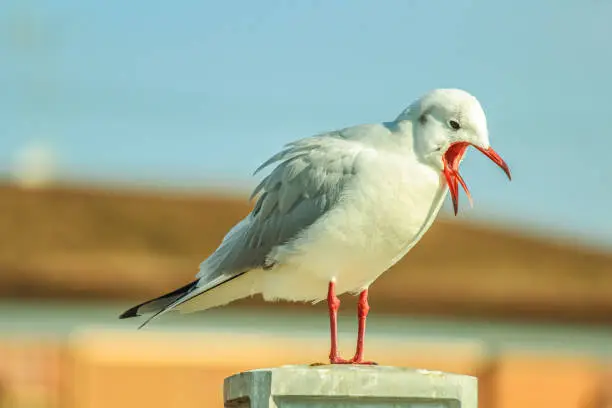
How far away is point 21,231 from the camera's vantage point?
47.0 feet

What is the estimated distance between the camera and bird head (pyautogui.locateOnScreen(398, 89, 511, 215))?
5219 millimetres

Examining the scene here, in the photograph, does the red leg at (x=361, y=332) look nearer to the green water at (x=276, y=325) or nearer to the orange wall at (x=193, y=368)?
the orange wall at (x=193, y=368)

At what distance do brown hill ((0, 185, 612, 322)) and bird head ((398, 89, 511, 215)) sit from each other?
796 cm

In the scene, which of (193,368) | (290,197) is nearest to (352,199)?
(290,197)

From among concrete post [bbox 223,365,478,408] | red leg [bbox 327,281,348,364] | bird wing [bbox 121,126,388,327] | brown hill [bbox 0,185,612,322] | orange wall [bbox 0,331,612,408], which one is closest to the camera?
concrete post [bbox 223,365,478,408]

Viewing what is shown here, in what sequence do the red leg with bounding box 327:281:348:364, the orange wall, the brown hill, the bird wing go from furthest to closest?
the brown hill
the orange wall
the bird wing
the red leg with bounding box 327:281:348:364

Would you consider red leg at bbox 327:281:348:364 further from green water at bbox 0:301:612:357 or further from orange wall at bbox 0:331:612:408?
green water at bbox 0:301:612:357

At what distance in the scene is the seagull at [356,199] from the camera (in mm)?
5156

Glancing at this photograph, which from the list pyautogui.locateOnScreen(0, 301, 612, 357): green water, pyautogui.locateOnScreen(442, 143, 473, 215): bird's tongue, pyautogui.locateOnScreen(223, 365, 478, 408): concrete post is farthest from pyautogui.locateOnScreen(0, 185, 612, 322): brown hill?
pyautogui.locateOnScreen(223, 365, 478, 408): concrete post

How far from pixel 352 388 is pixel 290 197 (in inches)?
43.5

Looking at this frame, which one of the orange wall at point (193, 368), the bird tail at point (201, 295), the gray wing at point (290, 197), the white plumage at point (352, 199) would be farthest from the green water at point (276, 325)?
the white plumage at point (352, 199)

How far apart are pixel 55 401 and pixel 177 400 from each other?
1026mm

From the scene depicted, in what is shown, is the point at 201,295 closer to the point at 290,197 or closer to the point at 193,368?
the point at 290,197

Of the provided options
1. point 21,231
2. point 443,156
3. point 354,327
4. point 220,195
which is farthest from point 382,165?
point 220,195
